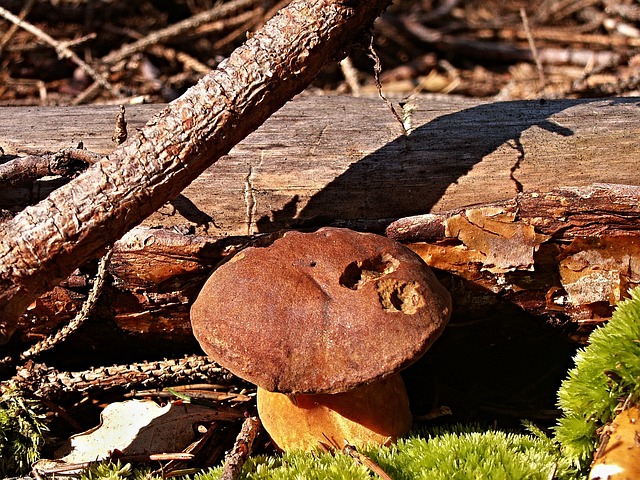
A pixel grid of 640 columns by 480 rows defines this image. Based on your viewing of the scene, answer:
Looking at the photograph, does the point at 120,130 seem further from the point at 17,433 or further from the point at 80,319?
the point at 17,433

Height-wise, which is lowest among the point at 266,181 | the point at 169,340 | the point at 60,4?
the point at 169,340

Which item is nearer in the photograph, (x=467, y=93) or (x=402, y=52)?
(x=467, y=93)

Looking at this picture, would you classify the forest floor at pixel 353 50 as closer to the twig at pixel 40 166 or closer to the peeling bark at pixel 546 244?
the twig at pixel 40 166

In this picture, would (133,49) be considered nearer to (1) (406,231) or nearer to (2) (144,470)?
(1) (406,231)

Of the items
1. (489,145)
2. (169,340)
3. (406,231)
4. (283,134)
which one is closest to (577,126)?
(489,145)

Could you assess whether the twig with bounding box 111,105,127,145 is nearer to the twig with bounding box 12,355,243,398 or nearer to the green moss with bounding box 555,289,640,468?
the twig with bounding box 12,355,243,398

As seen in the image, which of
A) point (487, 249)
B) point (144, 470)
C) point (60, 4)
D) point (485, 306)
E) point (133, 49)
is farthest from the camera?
point (60, 4)

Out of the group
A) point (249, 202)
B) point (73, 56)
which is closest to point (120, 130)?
point (249, 202)

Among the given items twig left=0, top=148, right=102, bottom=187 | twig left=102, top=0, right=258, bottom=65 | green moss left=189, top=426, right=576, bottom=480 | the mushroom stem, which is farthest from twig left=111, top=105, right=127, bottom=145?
twig left=102, top=0, right=258, bottom=65

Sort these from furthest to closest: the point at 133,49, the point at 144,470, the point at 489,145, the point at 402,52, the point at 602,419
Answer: the point at 402,52
the point at 133,49
the point at 489,145
the point at 144,470
the point at 602,419
